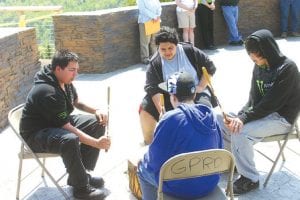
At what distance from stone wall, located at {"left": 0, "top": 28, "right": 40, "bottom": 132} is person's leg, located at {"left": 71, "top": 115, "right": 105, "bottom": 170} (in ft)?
6.20

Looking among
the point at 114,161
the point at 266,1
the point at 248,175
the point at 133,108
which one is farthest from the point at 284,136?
the point at 266,1

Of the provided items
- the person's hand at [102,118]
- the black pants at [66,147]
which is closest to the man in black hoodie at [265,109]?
the person's hand at [102,118]

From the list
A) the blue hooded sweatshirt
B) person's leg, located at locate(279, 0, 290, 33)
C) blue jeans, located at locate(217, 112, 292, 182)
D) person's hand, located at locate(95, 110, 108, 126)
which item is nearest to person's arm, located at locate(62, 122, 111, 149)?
person's hand, located at locate(95, 110, 108, 126)

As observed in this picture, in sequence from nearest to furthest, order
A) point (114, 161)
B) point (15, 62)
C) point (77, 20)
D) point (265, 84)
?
point (265, 84) → point (114, 161) → point (15, 62) → point (77, 20)

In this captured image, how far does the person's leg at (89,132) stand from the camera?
14.7 feet

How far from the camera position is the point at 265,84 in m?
4.27

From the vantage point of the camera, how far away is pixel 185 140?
3.01 meters

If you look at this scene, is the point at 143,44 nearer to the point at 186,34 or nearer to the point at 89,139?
the point at 186,34

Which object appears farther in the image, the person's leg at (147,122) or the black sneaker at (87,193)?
the person's leg at (147,122)

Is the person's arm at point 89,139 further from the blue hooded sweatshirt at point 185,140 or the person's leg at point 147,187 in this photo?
the blue hooded sweatshirt at point 185,140

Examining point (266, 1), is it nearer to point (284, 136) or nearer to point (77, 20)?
point (77, 20)

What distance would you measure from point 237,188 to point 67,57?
1.73 meters

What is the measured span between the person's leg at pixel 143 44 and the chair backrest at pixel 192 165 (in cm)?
625

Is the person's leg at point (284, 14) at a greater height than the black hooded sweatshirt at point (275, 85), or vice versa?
the black hooded sweatshirt at point (275, 85)
